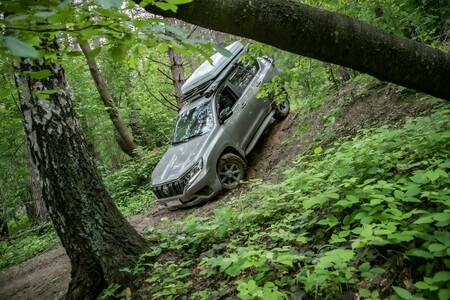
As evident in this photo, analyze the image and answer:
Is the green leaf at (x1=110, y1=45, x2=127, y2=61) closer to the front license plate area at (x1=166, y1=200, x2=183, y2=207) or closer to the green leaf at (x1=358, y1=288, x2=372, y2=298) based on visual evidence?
the green leaf at (x1=358, y1=288, x2=372, y2=298)

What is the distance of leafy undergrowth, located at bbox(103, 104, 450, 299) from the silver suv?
207cm

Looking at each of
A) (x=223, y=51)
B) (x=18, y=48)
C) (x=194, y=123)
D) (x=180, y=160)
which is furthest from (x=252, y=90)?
(x=18, y=48)

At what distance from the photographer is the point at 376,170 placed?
2.96 metres

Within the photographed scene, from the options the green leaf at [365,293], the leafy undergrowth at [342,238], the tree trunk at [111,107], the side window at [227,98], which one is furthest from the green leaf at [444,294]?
the tree trunk at [111,107]

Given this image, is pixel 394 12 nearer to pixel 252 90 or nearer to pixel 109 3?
pixel 252 90

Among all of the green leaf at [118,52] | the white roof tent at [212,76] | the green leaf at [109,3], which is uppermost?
the white roof tent at [212,76]

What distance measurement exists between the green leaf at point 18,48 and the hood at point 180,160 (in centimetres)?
536

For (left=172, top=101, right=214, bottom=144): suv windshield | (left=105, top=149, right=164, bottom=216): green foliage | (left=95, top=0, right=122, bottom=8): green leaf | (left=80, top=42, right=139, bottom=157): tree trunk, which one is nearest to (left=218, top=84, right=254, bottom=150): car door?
(left=172, top=101, right=214, bottom=144): suv windshield

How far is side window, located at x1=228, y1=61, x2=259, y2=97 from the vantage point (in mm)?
7883

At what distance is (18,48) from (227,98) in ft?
22.2

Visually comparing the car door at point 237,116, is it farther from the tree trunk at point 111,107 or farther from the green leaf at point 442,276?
the tree trunk at point 111,107

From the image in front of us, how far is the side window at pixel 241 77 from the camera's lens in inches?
310

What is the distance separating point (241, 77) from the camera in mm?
8078

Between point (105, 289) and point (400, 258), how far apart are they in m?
3.13
